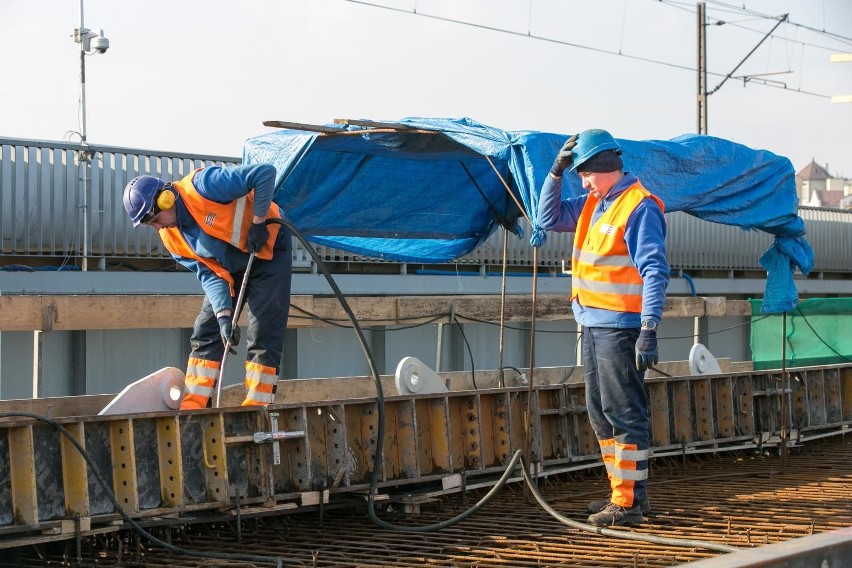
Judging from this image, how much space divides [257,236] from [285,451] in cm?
137

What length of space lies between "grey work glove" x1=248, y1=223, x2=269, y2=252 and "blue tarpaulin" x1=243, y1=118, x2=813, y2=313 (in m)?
1.71

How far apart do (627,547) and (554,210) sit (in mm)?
2172

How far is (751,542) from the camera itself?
5.73 metres

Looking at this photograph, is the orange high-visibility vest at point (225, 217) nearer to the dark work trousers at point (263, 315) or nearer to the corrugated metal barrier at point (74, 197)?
the dark work trousers at point (263, 315)

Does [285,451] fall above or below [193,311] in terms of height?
below

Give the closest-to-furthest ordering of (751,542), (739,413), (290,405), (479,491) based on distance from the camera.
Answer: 1. (751,542)
2. (290,405)
3. (479,491)
4. (739,413)

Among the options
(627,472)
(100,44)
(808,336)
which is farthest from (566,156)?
(100,44)

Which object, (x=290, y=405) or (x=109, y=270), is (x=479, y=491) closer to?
(x=290, y=405)

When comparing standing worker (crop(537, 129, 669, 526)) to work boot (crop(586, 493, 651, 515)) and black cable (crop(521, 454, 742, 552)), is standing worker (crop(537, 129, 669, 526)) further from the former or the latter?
black cable (crop(521, 454, 742, 552))

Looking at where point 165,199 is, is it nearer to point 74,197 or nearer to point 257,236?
point 257,236

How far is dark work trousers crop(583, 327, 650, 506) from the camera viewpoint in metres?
6.43

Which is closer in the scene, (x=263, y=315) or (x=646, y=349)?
(x=646, y=349)

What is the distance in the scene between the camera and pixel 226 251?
7293 mm

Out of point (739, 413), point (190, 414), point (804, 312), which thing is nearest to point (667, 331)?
point (804, 312)
